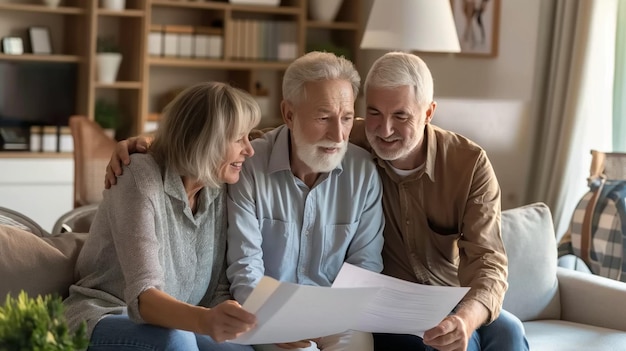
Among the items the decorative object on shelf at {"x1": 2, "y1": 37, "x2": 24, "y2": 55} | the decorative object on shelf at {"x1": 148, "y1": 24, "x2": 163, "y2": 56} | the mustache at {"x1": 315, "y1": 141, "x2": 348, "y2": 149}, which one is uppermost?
the decorative object on shelf at {"x1": 148, "y1": 24, "x2": 163, "y2": 56}

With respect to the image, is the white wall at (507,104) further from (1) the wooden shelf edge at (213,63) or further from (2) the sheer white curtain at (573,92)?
(1) the wooden shelf edge at (213,63)

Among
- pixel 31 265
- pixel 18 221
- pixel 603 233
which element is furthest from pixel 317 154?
pixel 603 233

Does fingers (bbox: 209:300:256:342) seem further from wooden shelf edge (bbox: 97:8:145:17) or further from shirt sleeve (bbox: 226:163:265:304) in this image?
wooden shelf edge (bbox: 97:8:145:17)

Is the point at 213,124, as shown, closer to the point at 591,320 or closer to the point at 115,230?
the point at 115,230

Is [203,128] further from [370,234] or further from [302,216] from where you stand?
[370,234]

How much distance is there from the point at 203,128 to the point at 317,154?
1.09ft

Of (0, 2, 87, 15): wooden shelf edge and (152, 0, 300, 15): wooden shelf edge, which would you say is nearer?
(0, 2, 87, 15): wooden shelf edge

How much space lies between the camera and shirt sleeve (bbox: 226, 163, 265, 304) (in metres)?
2.42

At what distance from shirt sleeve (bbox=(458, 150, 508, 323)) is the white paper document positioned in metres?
0.30

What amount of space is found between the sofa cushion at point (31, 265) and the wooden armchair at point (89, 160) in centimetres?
125

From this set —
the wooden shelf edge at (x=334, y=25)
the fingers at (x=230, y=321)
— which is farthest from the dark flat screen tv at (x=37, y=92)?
the fingers at (x=230, y=321)

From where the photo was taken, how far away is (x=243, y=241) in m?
2.44

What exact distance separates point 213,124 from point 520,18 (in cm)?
337

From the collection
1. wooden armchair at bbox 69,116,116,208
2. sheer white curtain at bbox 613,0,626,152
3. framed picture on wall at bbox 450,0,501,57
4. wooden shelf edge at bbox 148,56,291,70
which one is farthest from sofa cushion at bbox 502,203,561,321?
wooden shelf edge at bbox 148,56,291,70
